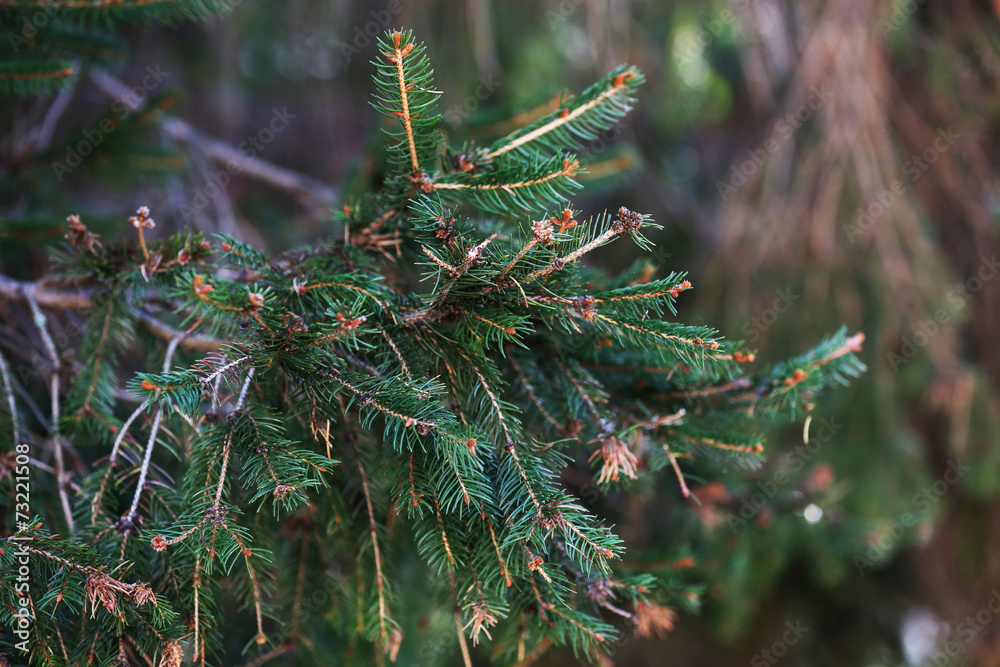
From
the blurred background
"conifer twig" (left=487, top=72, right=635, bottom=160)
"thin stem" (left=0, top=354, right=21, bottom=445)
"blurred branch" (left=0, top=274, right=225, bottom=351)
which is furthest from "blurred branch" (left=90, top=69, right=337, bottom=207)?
"conifer twig" (left=487, top=72, right=635, bottom=160)

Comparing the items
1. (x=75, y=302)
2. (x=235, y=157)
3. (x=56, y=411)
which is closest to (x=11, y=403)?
(x=56, y=411)

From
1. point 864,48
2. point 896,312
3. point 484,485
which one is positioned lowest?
point 896,312

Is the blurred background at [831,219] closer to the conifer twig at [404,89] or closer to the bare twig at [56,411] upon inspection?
the bare twig at [56,411]

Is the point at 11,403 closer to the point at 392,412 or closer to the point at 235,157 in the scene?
the point at 392,412

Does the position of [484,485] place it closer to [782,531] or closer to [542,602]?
[542,602]

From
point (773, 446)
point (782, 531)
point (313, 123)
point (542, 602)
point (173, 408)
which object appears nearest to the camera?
point (173, 408)

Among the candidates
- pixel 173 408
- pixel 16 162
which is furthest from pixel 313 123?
pixel 173 408

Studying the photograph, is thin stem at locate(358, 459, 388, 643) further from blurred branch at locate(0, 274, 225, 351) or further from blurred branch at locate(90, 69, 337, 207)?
blurred branch at locate(90, 69, 337, 207)
